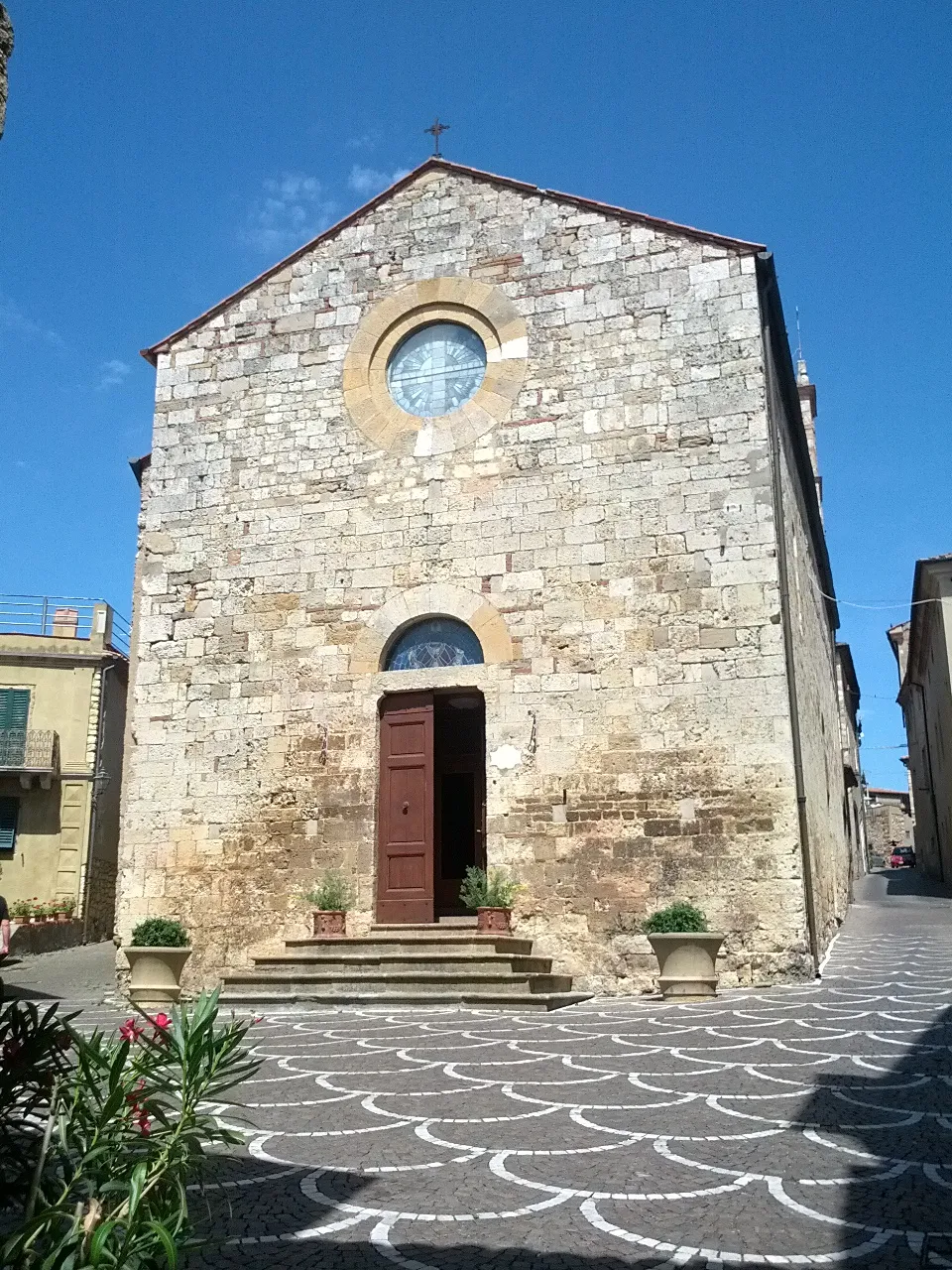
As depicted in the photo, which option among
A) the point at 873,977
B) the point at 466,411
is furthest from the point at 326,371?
the point at 873,977

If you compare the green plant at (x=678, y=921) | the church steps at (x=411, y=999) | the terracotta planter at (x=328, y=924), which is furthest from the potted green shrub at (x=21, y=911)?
the green plant at (x=678, y=921)

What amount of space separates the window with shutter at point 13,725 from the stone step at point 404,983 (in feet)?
47.1

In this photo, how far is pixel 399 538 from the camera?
40.4 ft

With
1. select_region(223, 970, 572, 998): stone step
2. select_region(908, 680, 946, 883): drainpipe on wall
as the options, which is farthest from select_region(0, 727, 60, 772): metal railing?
select_region(908, 680, 946, 883): drainpipe on wall

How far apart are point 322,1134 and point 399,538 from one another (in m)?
8.22

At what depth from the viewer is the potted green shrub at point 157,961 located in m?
10.6

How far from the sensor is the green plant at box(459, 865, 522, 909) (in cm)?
1080

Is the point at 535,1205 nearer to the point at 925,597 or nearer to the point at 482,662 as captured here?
the point at 482,662

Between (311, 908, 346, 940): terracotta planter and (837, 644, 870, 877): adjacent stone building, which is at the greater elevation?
(837, 644, 870, 877): adjacent stone building

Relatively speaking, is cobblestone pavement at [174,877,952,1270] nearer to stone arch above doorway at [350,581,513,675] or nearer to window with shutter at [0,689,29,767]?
stone arch above doorway at [350,581,513,675]

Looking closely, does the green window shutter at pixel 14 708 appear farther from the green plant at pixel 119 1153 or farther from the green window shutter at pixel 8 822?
the green plant at pixel 119 1153

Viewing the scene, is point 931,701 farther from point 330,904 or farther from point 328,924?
point 328,924

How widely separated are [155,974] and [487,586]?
528 cm

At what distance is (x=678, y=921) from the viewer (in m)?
9.74
